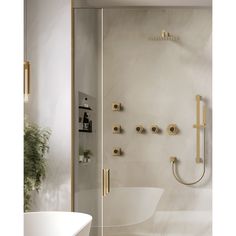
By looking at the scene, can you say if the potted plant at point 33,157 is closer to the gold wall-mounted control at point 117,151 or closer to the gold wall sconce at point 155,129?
the gold wall-mounted control at point 117,151

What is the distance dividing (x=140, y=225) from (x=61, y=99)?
1.09 meters

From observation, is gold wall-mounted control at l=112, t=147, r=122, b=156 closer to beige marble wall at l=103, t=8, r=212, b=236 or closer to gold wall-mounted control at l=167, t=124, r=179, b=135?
beige marble wall at l=103, t=8, r=212, b=236

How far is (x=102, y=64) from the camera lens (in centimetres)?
317

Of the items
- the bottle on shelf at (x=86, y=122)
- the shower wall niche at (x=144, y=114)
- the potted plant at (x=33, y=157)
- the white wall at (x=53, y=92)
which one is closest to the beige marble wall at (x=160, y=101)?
the shower wall niche at (x=144, y=114)

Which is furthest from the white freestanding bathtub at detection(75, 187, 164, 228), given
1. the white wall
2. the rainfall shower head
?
the rainfall shower head

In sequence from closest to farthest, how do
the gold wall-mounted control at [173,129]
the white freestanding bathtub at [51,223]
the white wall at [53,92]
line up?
the white freestanding bathtub at [51,223], the gold wall-mounted control at [173,129], the white wall at [53,92]

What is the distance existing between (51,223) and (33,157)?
0.57 m

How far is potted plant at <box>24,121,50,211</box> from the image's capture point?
10.1ft

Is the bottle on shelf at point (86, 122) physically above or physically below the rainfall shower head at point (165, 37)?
below

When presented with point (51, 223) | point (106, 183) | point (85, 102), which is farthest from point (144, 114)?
point (51, 223)

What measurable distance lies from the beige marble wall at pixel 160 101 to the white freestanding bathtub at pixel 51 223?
1.62ft

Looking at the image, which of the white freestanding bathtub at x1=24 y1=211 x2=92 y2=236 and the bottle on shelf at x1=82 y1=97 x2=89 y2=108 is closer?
the white freestanding bathtub at x1=24 y1=211 x2=92 y2=236

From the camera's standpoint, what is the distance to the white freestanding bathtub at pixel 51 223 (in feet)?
8.92

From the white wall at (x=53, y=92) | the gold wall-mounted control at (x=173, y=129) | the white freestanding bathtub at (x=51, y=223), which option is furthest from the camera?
the white wall at (x=53, y=92)
